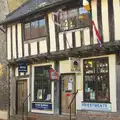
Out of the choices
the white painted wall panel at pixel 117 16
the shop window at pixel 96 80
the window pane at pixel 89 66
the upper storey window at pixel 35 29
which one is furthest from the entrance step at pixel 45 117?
the white painted wall panel at pixel 117 16

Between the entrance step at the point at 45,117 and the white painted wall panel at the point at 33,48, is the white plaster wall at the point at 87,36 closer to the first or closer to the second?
the entrance step at the point at 45,117

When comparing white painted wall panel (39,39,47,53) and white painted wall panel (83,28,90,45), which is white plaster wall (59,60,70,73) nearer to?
white painted wall panel (39,39,47,53)

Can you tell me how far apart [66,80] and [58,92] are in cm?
76

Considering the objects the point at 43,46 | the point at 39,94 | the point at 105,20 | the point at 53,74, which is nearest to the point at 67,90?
the point at 53,74

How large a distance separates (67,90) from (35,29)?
405cm

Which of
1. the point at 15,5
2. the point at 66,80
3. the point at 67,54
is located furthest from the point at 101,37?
the point at 15,5

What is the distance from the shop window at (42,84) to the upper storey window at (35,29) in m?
1.75

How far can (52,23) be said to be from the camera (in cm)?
1841

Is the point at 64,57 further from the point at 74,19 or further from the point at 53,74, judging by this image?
the point at 74,19

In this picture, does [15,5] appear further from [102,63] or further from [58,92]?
[102,63]

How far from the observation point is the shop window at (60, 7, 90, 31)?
54.7ft

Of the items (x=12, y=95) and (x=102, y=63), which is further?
(x=12, y=95)

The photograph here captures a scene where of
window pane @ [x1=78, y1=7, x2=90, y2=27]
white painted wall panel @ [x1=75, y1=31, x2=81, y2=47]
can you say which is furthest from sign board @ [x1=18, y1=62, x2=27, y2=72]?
window pane @ [x1=78, y1=7, x2=90, y2=27]

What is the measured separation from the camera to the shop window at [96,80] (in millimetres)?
15670
